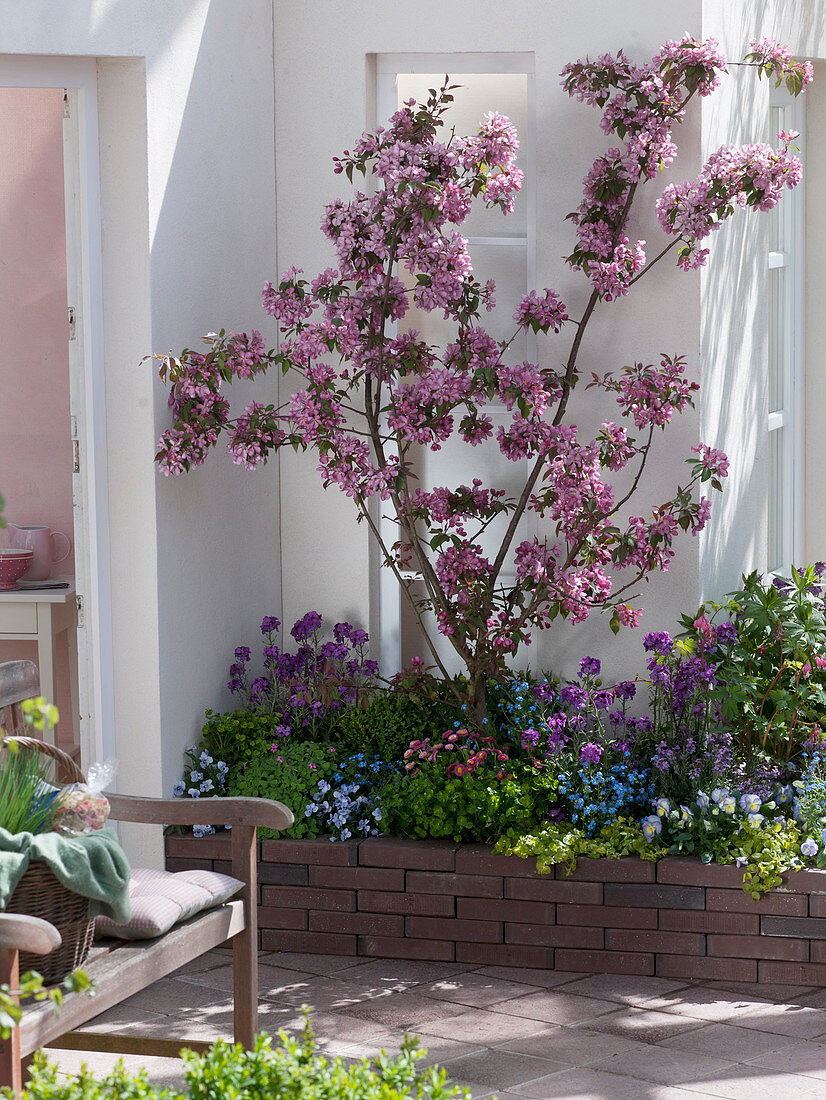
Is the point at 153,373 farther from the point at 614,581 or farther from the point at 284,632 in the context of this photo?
the point at 614,581

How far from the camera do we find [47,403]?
4.19 meters

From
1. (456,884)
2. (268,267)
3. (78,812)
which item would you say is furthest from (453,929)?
(268,267)

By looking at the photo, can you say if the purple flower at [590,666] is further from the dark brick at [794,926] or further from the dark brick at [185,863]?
the dark brick at [185,863]

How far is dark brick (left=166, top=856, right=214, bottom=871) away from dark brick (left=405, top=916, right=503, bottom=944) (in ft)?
2.07

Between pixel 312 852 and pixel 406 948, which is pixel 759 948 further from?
pixel 312 852

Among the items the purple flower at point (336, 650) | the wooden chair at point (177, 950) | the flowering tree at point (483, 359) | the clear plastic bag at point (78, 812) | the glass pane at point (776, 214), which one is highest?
the glass pane at point (776, 214)

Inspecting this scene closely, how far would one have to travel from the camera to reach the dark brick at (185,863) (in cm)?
429

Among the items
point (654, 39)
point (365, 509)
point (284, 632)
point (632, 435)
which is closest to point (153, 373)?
point (365, 509)

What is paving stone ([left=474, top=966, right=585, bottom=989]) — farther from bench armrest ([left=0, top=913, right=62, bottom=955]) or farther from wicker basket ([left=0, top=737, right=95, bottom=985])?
bench armrest ([left=0, top=913, right=62, bottom=955])

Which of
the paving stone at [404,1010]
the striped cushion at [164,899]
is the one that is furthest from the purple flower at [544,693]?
the striped cushion at [164,899]

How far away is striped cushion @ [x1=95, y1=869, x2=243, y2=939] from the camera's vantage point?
2865mm

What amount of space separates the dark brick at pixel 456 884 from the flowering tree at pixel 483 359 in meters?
0.56

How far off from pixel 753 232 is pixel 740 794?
2050mm

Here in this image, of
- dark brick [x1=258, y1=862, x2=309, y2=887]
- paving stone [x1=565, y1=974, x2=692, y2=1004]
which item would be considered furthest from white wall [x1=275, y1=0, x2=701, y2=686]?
paving stone [x1=565, y1=974, x2=692, y2=1004]
